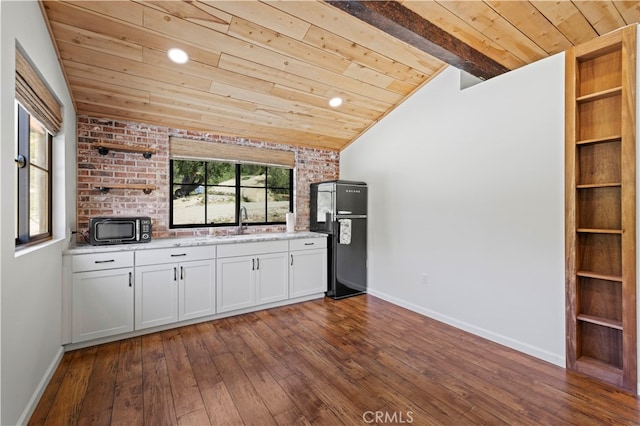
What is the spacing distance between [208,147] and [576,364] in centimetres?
419

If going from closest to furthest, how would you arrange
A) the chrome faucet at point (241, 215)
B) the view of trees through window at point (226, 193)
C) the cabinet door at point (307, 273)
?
the view of trees through window at point (226, 193) → the cabinet door at point (307, 273) → the chrome faucet at point (241, 215)

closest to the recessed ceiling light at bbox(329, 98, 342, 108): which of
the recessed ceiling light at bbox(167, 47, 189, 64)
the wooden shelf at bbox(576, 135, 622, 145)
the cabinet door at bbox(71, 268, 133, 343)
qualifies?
the recessed ceiling light at bbox(167, 47, 189, 64)

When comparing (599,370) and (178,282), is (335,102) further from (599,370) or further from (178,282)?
(599,370)

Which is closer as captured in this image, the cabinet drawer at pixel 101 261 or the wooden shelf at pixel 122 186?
the cabinet drawer at pixel 101 261

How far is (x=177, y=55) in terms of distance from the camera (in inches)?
97.6

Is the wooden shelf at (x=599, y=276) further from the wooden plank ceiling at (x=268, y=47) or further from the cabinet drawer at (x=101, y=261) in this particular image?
the cabinet drawer at (x=101, y=261)

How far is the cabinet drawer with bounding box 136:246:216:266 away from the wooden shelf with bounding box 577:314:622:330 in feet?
10.9

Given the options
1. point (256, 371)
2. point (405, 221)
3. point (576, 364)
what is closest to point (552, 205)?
point (576, 364)

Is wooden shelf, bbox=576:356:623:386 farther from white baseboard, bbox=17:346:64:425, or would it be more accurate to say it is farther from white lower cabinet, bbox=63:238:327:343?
white baseboard, bbox=17:346:64:425

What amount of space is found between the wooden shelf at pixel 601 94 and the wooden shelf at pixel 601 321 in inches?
66.0

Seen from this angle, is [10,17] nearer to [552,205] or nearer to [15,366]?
[15,366]

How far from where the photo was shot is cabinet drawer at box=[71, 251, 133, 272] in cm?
253

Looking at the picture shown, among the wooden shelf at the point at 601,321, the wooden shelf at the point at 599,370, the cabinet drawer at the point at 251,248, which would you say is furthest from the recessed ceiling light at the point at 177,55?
the wooden shelf at the point at 599,370

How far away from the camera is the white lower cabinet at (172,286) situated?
2822 mm
